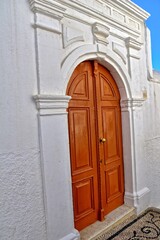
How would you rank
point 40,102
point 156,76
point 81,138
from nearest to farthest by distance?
point 40,102 < point 81,138 < point 156,76

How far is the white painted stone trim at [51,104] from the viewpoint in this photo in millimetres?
2098

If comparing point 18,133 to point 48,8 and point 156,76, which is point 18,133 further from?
point 156,76

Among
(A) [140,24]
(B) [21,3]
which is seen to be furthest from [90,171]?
(A) [140,24]

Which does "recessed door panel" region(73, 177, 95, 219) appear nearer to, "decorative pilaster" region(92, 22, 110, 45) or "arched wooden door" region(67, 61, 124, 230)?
"arched wooden door" region(67, 61, 124, 230)

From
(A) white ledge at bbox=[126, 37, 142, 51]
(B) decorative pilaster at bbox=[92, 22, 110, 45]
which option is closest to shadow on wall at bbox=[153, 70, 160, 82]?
(A) white ledge at bbox=[126, 37, 142, 51]

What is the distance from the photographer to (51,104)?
2.20 m

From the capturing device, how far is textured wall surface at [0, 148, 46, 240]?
6.11 feet

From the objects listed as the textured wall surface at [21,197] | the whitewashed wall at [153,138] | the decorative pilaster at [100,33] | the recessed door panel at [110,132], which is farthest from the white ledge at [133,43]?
the textured wall surface at [21,197]

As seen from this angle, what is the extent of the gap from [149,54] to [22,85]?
9.74ft

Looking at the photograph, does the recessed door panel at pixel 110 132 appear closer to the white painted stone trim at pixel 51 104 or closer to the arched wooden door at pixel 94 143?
the arched wooden door at pixel 94 143

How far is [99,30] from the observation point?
2.79 meters

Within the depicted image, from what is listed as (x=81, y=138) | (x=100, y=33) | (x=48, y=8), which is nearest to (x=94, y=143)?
(x=81, y=138)

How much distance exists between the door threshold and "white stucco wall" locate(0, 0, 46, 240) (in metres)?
0.79

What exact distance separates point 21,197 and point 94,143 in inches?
52.9
